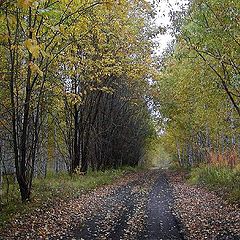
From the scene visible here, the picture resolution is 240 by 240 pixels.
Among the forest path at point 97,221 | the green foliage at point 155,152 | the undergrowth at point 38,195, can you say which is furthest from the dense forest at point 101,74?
the green foliage at point 155,152

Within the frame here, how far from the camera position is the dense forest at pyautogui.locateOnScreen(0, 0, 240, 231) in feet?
37.8

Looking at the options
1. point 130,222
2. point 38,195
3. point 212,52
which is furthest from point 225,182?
point 38,195

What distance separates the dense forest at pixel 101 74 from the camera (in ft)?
37.8

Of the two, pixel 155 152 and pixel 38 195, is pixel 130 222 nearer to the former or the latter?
pixel 38 195

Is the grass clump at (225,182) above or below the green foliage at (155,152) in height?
below

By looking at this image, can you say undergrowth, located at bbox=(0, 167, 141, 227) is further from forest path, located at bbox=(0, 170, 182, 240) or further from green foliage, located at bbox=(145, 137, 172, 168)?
green foliage, located at bbox=(145, 137, 172, 168)

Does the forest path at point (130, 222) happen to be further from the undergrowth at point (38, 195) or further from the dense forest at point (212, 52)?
the dense forest at point (212, 52)

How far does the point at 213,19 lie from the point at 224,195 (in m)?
7.24

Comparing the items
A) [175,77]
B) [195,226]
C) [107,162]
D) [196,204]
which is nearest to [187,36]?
[196,204]

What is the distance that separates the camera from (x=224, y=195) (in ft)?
49.5

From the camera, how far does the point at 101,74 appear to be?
19219 millimetres

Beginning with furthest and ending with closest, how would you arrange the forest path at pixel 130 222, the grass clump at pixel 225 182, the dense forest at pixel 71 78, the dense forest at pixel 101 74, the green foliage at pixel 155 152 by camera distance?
the green foliage at pixel 155 152 < the grass clump at pixel 225 182 < the dense forest at pixel 101 74 < the dense forest at pixel 71 78 < the forest path at pixel 130 222

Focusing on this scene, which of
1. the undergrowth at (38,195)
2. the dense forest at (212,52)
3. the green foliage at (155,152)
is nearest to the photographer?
the undergrowth at (38,195)

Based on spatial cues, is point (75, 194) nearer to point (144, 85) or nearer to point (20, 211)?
point (20, 211)
